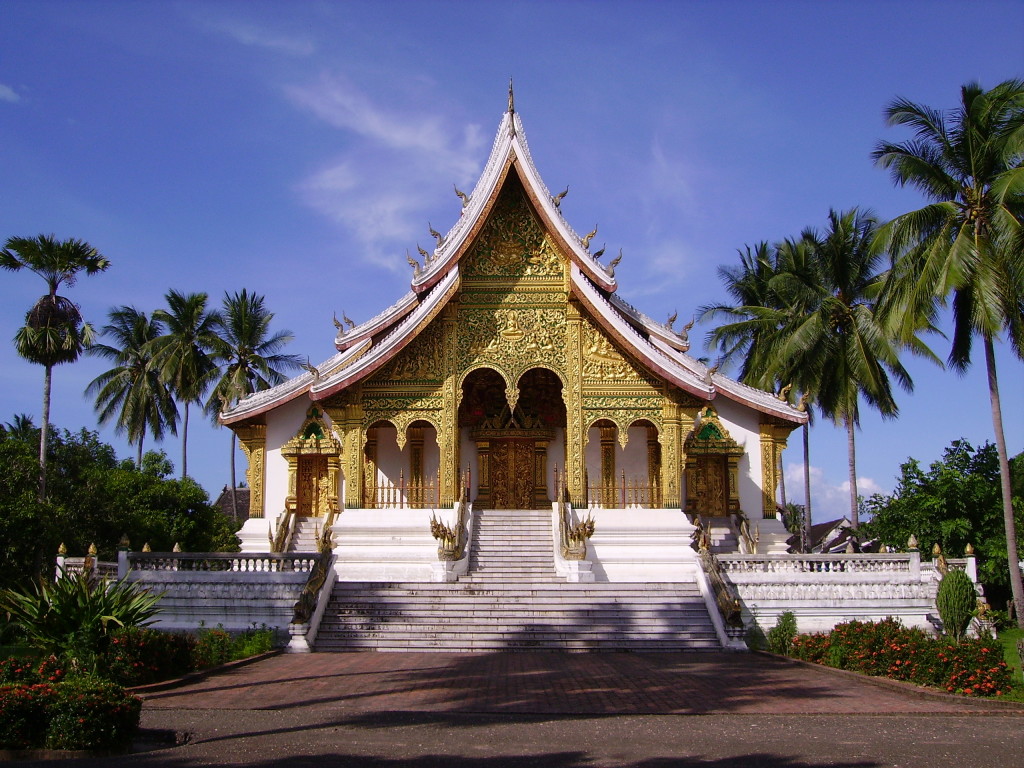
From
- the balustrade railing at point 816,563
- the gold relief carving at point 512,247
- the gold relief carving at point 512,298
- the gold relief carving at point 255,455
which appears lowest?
the balustrade railing at point 816,563

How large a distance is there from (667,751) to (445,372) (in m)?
13.2

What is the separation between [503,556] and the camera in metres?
18.7

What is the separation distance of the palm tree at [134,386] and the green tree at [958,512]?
2654 centimetres

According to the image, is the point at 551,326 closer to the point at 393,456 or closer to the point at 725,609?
the point at 393,456

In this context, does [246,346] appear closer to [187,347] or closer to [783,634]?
[187,347]

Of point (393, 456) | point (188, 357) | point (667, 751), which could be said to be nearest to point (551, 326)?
point (393, 456)

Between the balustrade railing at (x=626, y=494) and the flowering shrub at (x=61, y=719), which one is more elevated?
the balustrade railing at (x=626, y=494)

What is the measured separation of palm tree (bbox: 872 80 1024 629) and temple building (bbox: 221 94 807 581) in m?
4.20

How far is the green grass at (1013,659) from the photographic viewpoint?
10.6 meters

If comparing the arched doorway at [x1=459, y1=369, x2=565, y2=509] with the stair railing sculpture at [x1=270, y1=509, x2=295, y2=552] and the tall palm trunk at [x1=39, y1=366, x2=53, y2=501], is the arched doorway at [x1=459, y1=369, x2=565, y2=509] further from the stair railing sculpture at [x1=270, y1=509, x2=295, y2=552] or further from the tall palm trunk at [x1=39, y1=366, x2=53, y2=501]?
the tall palm trunk at [x1=39, y1=366, x2=53, y2=501]

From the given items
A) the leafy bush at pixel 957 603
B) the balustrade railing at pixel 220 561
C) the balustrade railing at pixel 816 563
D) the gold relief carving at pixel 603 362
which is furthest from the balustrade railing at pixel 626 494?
the leafy bush at pixel 957 603

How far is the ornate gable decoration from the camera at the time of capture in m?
22.0

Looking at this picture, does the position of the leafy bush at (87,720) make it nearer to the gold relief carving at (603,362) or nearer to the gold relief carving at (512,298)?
the gold relief carving at (603,362)

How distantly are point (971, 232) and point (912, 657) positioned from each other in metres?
10.1
